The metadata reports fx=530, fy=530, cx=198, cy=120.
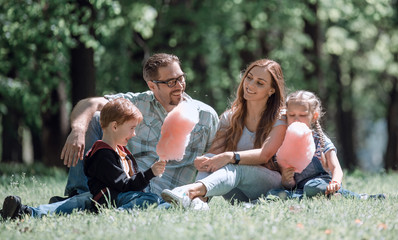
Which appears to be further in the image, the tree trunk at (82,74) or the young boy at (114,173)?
the tree trunk at (82,74)

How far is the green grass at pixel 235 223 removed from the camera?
3002 mm

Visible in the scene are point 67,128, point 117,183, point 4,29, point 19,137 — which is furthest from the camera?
point 19,137

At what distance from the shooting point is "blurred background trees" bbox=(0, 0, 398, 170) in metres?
9.12

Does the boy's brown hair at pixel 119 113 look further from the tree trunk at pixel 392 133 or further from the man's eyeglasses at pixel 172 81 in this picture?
the tree trunk at pixel 392 133

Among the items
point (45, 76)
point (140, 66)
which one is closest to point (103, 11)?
point (45, 76)

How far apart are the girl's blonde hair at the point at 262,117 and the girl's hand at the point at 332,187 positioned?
0.75m

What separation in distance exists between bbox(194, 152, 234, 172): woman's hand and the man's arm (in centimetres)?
100

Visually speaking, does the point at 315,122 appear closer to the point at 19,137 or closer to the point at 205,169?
the point at 205,169

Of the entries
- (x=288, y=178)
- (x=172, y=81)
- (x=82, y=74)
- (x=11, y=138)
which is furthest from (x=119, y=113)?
(x=11, y=138)

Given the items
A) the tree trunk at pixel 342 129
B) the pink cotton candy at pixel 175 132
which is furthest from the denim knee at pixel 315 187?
the tree trunk at pixel 342 129

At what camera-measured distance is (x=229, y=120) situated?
5.01 m

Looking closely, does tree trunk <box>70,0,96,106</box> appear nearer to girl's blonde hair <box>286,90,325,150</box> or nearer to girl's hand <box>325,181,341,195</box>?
girl's blonde hair <box>286,90,325,150</box>

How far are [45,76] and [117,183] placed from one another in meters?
Result: 6.91

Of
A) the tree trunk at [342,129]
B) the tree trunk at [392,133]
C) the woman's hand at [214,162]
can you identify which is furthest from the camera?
the tree trunk at [342,129]
